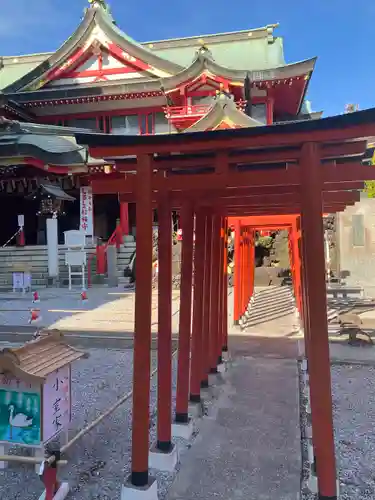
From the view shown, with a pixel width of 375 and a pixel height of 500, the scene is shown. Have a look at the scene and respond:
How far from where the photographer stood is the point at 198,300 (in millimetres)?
4441

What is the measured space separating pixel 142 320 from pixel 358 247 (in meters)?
12.0

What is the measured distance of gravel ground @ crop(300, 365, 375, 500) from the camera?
10.6 feet

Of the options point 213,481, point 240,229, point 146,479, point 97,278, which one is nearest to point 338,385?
point 213,481

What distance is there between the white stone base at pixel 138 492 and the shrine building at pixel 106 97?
13.4 m

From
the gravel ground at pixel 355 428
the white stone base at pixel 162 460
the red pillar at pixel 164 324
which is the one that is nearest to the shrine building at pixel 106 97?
the gravel ground at pixel 355 428

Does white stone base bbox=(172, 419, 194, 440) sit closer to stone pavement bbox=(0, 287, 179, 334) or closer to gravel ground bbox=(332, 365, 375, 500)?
gravel ground bbox=(332, 365, 375, 500)

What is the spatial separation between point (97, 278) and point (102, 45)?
1162 cm

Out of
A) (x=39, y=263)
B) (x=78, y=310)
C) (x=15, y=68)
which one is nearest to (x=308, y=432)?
(x=78, y=310)

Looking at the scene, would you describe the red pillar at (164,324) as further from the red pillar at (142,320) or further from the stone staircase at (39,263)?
the stone staircase at (39,263)

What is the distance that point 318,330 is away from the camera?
2.90 m

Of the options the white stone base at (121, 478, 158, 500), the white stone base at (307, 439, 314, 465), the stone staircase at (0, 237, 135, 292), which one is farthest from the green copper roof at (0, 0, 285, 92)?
the white stone base at (121, 478, 158, 500)

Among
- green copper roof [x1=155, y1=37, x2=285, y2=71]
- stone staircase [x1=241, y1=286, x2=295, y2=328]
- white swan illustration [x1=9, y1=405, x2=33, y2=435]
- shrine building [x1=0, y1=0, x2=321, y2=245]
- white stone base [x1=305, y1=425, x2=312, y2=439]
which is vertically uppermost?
green copper roof [x1=155, y1=37, x2=285, y2=71]

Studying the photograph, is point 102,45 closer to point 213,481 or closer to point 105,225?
point 105,225

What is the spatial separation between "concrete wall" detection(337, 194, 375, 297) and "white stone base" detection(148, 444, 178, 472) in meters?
11.5
